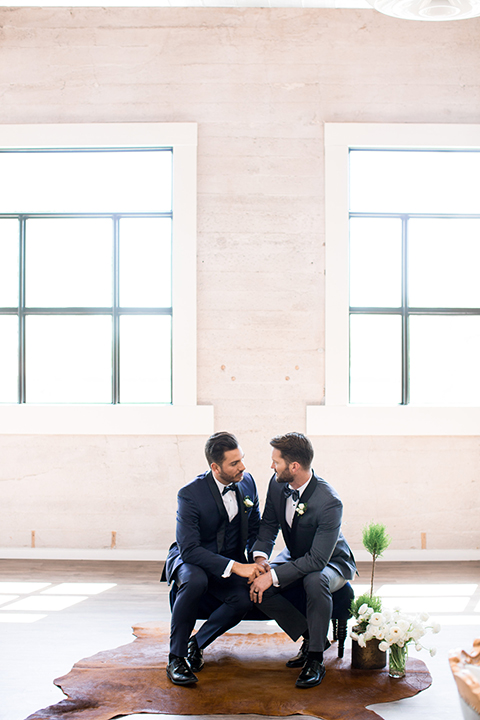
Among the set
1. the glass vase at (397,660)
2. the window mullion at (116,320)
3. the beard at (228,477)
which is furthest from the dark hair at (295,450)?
the window mullion at (116,320)

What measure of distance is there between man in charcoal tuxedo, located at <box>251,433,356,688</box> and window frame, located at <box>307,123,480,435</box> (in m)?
1.63

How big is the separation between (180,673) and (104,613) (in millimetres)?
978

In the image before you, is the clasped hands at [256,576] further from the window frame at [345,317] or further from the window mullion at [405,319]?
the window mullion at [405,319]

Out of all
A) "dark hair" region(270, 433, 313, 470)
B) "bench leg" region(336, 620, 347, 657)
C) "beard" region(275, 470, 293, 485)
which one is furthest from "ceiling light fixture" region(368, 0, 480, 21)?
"bench leg" region(336, 620, 347, 657)

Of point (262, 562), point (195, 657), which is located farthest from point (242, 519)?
point (195, 657)

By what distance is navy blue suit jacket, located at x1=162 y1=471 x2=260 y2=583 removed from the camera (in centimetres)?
291

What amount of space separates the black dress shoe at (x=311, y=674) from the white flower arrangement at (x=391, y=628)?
0.20 meters

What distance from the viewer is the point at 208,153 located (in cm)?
472

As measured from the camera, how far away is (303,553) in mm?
3029

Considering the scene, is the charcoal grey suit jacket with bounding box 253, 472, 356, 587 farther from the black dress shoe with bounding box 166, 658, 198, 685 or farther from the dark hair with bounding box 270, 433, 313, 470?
the black dress shoe with bounding box 166, 658, 198, 685

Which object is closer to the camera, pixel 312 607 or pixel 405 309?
pixel 312 607

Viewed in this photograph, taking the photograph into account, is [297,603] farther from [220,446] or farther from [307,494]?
[220,446]

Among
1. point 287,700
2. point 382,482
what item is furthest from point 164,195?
point 287,700

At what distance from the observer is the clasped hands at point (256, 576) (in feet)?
9.36
